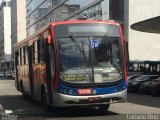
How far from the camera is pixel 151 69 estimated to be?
2115 inches

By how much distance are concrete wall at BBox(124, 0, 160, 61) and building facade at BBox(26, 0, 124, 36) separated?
1.89 meters

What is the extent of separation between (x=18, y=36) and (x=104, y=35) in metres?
142

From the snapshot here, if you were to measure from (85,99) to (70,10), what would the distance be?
2916 inches

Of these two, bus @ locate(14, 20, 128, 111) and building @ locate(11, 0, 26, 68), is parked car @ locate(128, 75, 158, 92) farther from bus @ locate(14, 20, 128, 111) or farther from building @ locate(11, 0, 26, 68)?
building @ locate(11, 0, 26, 68)

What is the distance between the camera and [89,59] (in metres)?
15.5

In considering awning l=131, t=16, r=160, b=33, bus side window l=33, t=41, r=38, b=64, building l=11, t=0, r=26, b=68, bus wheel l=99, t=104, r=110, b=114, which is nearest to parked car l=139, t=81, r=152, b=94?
awning l=131, t=16, r=160, b=33

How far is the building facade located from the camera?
69312 mm

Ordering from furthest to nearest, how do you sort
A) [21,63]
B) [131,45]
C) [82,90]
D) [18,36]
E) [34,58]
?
1. [18,36]
2. [131,45]
3. [21,63]
4. [34,58]
5. [82,90]

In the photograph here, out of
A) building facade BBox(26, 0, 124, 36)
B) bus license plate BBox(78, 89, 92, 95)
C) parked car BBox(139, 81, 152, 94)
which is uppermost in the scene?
building facade BBox(26, 0, 124, 36)

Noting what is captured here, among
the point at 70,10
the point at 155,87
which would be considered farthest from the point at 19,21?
the point at 155,87

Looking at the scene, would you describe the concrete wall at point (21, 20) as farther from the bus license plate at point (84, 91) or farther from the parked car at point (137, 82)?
the bus license plate at point (84, 91)

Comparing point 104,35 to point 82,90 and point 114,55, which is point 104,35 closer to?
point 114,55

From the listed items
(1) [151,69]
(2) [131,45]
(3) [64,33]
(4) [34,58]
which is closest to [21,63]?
(4) [34,58]

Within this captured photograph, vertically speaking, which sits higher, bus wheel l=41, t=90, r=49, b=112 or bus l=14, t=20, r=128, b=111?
bus l=14, t=20, r=128, b=111
